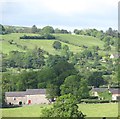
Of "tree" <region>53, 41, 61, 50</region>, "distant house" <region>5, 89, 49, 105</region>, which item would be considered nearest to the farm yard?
"distant house" <region>5, 89, 49, 105</region>

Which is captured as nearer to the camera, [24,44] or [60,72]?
[60,72]

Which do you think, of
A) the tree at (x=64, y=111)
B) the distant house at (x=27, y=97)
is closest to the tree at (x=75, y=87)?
the distant house at (x=27, y=97)

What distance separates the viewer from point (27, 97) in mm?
27391

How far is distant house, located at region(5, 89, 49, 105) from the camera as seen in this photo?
26828mm

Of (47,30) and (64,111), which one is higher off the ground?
(47,30)

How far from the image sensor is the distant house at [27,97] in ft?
88.0

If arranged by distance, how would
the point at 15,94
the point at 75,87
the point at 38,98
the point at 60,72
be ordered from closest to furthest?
the point at 75,87 → the point at 38,98 → the point at 15,94 → the point at 60,72

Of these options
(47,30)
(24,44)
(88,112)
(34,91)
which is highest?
(47,30)

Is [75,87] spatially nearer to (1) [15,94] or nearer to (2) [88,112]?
(1) [15,94]

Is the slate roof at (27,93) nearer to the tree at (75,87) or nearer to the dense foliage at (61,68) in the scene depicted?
the dense foliage at (61,68)

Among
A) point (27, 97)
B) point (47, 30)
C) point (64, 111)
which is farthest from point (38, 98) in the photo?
point (47, 30)

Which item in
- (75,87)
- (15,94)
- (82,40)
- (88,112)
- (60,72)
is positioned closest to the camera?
(88,112)

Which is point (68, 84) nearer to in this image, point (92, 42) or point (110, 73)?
point (110, 73)

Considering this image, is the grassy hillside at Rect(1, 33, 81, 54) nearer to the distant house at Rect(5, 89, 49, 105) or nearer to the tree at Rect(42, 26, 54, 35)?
the tree at Rect(42, 26, 54, 35)
